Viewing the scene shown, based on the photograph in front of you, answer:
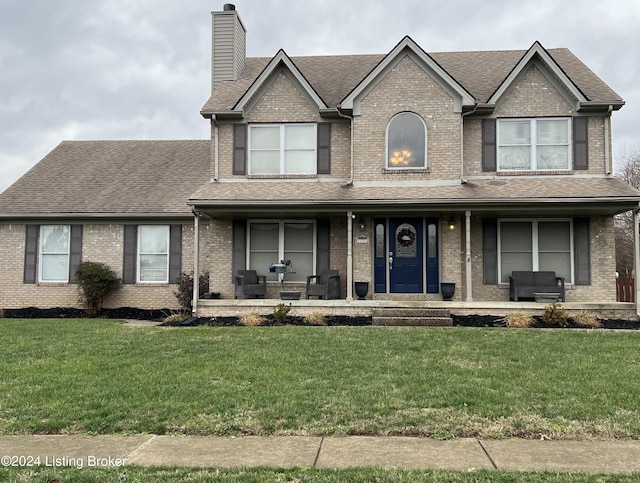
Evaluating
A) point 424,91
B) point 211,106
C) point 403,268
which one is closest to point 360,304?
point 403,268

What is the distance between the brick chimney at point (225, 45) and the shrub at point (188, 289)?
6651 mm

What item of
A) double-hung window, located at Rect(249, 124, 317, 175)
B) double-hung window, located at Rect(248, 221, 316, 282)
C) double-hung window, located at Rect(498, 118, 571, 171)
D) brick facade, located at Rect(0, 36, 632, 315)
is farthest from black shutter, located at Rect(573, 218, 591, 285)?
double-hung window, located at Rect(249, 124, 317, 175)

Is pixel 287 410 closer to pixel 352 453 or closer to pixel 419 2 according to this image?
pixel 352 453

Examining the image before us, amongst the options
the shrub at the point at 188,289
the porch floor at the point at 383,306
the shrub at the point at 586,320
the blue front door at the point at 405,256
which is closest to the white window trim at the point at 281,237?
the shrub at the point at 188,289

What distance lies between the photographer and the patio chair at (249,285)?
1487 centimetres

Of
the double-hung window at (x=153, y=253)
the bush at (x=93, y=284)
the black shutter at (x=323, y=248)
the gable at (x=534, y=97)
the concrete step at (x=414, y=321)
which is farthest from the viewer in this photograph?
the double-hung window at (x=153, y=253)

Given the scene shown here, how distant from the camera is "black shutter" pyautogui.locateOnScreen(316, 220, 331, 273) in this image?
15.2 metres

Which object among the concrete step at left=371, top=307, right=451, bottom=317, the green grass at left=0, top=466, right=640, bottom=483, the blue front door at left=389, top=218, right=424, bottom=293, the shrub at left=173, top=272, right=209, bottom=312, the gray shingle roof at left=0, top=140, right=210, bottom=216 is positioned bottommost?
the green grass at left=0, top=466, right=640, bottom=483

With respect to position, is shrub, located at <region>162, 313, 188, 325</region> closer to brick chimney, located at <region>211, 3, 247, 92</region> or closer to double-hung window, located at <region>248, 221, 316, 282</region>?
double-hung window, located at <region>248, 221, 316, 282</region>

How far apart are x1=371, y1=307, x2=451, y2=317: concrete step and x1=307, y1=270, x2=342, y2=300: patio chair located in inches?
71.4

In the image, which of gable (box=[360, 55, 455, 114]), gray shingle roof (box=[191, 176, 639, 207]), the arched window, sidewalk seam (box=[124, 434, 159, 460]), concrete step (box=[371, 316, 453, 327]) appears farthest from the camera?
the arched window

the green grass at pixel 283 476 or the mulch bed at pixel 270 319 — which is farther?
the mulch bed at pixel 270 319

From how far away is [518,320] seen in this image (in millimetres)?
11984

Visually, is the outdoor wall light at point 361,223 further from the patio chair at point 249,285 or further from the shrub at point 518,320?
the shrub at point 518,320
